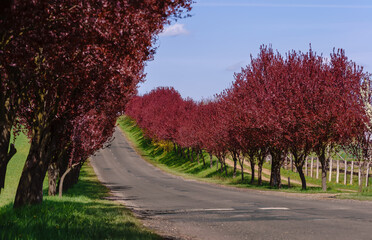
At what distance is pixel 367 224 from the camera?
46.9 ft

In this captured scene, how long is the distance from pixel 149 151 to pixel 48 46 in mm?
93462

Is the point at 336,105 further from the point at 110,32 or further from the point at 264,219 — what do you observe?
the point at 110,32

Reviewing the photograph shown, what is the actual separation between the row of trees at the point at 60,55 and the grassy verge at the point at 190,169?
1625cm

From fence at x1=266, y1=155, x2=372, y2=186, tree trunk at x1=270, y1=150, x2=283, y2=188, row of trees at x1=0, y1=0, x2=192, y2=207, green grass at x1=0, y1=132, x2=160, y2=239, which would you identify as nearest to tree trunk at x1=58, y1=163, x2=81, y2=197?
row of trees at x1=0, y1=0, x2=192, y2=207

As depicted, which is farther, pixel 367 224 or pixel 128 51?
pixel 367 224

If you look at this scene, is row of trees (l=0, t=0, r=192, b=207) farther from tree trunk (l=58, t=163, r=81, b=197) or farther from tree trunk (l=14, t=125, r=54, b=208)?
tree trunk (l=58, t=163, r=81, b=197)

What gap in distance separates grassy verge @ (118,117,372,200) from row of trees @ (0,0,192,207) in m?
16.3

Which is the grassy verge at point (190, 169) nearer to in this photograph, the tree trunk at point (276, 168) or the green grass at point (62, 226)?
the tree trunk at point (276, 168)

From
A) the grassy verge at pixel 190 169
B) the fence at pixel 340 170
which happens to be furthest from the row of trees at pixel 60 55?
the fence at pixel 340 170

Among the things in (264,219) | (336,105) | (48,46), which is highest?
(336,105)

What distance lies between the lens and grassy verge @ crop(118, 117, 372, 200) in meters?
40.0

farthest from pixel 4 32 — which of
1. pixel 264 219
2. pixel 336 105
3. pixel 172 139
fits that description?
pixel 172 139

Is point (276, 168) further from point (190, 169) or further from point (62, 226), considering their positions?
point (190, 169)

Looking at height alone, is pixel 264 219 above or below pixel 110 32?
below
